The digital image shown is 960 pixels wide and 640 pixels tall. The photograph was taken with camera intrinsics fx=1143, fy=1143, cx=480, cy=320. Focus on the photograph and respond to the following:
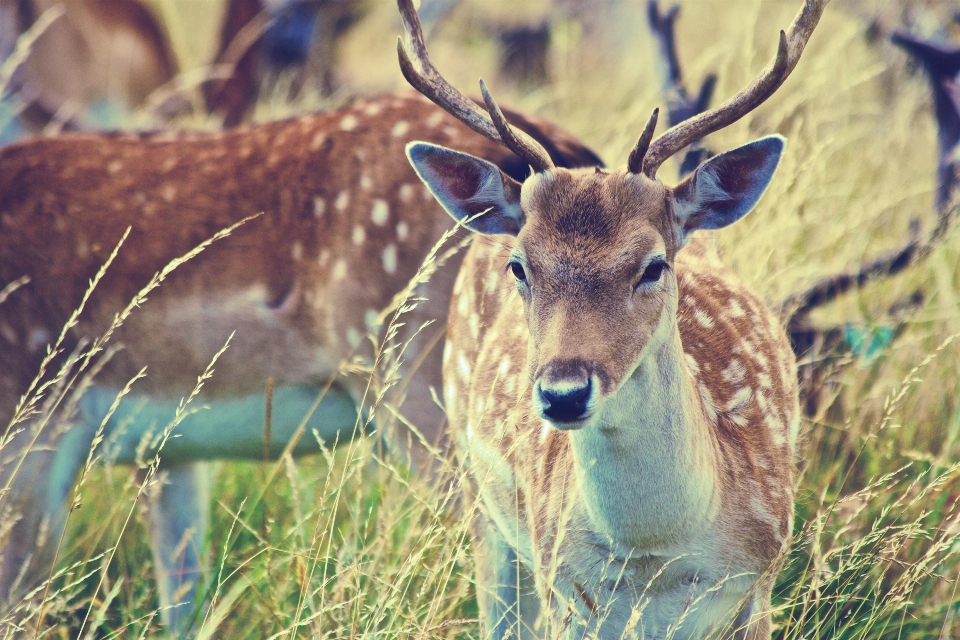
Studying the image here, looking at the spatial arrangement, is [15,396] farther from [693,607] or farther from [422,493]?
[693,607]

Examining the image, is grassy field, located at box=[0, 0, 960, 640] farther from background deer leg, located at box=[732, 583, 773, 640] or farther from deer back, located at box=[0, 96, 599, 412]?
deer back, located at box=[0, 96, 599, 412]

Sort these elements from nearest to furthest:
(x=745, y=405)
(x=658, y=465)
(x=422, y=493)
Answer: (x=658, y=465)
(x=745, y=405)
(x=422, y=493)

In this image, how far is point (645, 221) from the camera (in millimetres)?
2295

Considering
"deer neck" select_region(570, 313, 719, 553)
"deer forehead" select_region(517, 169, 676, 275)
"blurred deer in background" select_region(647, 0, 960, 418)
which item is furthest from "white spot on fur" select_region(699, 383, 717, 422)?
"blurred deer in background" select_region(647, 0, 960, 418)

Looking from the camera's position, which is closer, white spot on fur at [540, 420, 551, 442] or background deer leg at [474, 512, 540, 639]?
white spot on fur at [540, 420, 551, 442]

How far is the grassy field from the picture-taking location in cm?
242

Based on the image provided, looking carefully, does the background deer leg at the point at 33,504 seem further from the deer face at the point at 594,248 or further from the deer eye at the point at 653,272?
the deer eye at the point at 653,272

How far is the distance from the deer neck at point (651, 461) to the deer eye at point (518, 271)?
30 centimetres

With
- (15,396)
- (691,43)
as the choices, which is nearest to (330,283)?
(15,396)

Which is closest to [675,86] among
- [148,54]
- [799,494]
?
[799,494]

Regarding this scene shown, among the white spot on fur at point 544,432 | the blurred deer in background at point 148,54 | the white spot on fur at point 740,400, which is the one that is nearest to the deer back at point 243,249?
the white spot on fur at point 544,432

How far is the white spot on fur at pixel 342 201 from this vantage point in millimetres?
3369

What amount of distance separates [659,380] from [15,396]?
80.5 inches

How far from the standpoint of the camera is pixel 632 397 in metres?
2.25
